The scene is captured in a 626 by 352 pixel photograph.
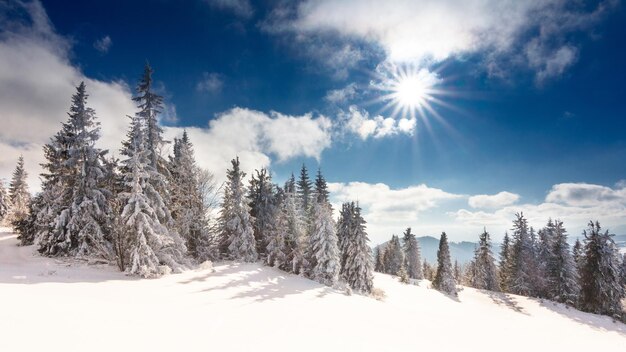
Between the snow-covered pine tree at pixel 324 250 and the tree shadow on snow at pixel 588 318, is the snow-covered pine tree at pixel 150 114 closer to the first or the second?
the snow-covered pine tree at pixel 324 250

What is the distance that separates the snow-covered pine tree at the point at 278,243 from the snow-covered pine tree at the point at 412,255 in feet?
178

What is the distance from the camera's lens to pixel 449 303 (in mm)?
38688

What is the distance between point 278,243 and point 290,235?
1.55m

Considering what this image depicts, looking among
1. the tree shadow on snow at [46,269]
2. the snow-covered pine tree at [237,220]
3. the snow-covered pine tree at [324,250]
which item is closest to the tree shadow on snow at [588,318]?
the snow-covered pine tree at [324,250]

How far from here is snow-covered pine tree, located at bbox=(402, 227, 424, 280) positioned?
250 ft

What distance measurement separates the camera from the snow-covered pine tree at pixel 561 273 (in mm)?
42281

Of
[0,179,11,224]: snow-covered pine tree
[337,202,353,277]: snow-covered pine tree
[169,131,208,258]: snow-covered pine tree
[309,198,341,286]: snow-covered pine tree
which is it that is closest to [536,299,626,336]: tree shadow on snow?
[337,202,353,277]: snow-covered pine tree

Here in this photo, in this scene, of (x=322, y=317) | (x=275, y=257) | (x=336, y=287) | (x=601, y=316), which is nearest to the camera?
(x=322, y=317)

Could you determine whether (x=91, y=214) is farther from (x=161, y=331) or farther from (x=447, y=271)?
(x=447, y=271)

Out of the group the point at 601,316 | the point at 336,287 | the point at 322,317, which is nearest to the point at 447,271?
the point at 601,316

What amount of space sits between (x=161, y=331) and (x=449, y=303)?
1593 inches

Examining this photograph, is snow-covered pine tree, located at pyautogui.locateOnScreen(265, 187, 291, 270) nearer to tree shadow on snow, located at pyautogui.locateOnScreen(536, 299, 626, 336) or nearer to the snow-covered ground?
the snow-covered ground

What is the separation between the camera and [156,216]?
1919 centimetres

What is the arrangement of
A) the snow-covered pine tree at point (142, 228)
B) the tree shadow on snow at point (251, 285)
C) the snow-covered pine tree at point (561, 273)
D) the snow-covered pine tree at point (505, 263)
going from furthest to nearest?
the snow-covered pine tree at point (505, 263) < the snow-covered pine tree at point (561, 273) < the snow-covered pine tree at point (142, 228) < the tree shadow on snow at point (251, 285)
